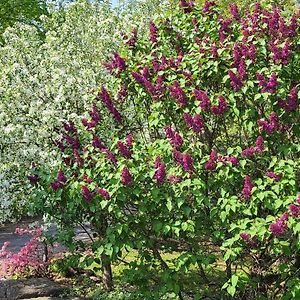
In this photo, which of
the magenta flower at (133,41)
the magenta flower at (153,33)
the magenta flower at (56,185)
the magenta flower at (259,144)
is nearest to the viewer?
the magenta flower at (259,144)

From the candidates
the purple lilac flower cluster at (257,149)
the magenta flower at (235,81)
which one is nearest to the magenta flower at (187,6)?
the magenta flower at (235,81)

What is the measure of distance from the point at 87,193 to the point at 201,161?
1.11 meters

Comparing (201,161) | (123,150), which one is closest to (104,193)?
(123,150)

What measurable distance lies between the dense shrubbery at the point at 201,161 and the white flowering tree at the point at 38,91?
2.29 ft

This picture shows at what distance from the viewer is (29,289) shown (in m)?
7.11

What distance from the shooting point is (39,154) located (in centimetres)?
638

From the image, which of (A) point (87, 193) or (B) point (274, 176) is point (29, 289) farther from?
(B) point (274, 176)

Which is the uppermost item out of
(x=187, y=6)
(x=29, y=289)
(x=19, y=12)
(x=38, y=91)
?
(x=19, y=12)

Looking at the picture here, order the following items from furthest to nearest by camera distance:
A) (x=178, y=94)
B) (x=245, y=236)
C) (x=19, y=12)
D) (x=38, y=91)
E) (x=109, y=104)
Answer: (x=19, y=12), (x=38, y=91), (x=109, y=104), (x=178, y=94), (x=245, y=236)

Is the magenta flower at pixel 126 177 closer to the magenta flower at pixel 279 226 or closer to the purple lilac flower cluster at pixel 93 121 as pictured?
the purple lilac flower cluster at pixel 93 121

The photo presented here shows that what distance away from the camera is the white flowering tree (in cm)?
646

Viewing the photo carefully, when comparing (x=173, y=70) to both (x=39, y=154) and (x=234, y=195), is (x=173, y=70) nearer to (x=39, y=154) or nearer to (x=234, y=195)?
(x=234, y=195)

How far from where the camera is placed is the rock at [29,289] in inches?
273

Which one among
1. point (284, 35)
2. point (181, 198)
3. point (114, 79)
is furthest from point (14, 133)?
point (284, 35)
